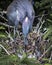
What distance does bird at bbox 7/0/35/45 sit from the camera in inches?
84.9

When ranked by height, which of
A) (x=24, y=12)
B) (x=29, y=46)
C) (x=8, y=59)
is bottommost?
(x=29, y=46)

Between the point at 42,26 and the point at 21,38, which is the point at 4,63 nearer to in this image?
the point at 21,38

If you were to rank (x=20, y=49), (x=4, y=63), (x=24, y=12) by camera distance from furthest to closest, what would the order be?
1. (x=24, y=12)
2. (x=20, y=49)
3. (x=4, y=63)

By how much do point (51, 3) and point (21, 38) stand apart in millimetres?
590

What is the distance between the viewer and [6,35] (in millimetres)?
2281

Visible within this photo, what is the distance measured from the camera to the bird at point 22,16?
7.07 feet

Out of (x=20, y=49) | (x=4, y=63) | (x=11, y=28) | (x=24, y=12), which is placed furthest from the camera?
(x=11, y=28)

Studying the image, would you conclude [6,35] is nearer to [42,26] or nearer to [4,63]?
[42,26]

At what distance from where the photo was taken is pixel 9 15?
2318 mm

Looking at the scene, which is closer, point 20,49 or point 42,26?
point 20,49

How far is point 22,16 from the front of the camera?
2.19 metres

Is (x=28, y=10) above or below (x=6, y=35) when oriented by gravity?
above

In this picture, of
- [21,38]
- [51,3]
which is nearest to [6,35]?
[21,38]

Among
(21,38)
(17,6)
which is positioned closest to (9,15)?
(17,6)
